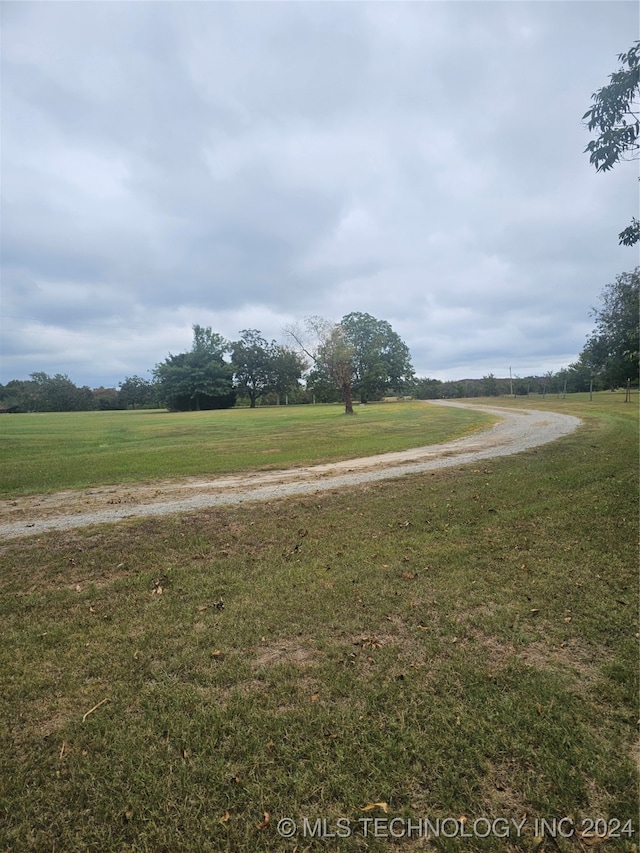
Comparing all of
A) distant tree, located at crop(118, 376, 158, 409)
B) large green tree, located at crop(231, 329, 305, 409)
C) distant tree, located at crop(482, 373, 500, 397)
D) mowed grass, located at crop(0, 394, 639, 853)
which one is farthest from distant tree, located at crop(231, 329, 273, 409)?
mowed grass, located at crop(0, 394, 639, 853)

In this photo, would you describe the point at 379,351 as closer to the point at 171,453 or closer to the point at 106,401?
the point at 171,453

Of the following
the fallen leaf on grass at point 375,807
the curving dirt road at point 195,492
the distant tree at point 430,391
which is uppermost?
the distant tree at point 430,391

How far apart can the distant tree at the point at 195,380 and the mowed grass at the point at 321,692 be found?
7217 centimetres

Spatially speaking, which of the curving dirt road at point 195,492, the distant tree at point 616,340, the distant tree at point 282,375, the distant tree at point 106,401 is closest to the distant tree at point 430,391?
the distant tree at point 282,375

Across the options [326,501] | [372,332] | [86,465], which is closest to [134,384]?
[372,332]

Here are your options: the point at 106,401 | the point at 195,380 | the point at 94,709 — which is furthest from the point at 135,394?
the point at 94,709

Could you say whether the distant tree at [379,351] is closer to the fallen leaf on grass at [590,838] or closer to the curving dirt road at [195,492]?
the curving dirt road at [195,492]

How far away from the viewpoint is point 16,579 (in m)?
4.67

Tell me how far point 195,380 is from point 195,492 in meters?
69.6

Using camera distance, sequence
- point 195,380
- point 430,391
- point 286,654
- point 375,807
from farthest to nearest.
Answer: point 430,391 → point 195,380 → point 286,654 → point 375,807

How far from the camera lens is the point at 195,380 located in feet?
244

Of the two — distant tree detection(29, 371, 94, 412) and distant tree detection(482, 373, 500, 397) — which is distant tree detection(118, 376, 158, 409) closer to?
distant tree detection(29, 371, 94, 412)

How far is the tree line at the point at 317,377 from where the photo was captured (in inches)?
1302

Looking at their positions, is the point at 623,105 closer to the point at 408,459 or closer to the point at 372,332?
the point at 408,459
